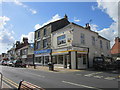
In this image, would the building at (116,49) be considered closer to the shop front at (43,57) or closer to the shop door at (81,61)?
the shop door at (81,61)

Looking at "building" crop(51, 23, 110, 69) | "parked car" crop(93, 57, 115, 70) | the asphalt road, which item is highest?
"building" crop(51, 23, 110, 69)

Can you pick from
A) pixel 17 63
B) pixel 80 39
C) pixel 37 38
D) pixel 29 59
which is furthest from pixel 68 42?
pixel 29 59

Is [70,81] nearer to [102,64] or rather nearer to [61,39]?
[102,64]

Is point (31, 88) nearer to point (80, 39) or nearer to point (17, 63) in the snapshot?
point (80, 39)

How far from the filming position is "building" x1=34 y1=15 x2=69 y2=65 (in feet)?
85.6

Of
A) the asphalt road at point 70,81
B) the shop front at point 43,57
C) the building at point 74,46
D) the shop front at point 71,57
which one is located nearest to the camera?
the asphalt road at point 70,81

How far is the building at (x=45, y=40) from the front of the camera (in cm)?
2610

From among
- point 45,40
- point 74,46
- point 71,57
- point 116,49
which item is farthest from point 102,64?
point 116,49

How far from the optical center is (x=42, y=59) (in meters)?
28.5

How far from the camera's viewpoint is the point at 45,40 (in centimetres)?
2783

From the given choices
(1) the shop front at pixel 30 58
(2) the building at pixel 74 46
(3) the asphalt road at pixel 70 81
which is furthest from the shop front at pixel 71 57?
(1) the shop front at pixel 30 58

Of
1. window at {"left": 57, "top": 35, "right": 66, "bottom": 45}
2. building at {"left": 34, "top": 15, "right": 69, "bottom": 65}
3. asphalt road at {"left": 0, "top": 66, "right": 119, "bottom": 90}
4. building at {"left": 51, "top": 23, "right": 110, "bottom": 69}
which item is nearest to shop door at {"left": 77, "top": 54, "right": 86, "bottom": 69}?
building at {"left": 51, "top": 23, "right": 110, "bottom": 69}

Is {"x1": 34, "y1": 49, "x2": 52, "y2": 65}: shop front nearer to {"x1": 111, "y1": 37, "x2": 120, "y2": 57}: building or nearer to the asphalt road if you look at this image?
the asphalt road

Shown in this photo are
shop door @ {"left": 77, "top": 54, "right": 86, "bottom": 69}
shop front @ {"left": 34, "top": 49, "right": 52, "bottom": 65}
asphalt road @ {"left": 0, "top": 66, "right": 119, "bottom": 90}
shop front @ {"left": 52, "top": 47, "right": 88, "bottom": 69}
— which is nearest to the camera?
asphalt road @ {"left": 0, "top": 66, "right": 119, "bottom": 90}
